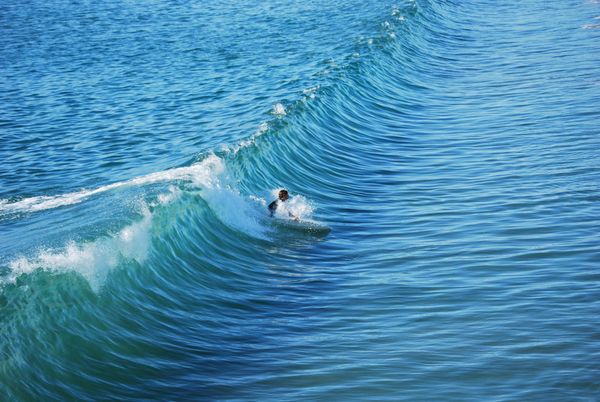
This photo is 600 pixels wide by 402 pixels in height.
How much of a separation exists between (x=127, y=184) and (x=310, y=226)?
15.4 feet

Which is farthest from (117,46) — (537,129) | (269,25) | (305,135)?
(537,129)

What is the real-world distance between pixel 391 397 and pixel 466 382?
3.36 feet

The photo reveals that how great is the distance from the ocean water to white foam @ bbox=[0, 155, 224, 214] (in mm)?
103

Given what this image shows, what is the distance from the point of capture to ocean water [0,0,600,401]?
1266cm

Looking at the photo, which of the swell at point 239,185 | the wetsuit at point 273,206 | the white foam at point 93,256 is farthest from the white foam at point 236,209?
the white foam at point 93,256

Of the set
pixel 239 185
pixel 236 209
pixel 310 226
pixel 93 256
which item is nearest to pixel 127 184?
pixel 239 185

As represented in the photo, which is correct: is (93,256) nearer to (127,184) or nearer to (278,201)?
(278,201)

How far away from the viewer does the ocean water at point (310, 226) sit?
41.5 feet

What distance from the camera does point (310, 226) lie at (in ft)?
60.1

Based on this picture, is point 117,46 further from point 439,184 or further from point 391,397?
point 391,397

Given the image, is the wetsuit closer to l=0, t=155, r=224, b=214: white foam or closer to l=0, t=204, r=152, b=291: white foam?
l=0, t=155, r=224, b=214: white foam

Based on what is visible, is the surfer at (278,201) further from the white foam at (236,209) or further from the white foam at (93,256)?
the white foam at (93,256)

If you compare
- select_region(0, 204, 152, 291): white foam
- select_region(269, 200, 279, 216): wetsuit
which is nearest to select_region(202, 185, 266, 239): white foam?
select_region(269, 200, 279, 216): wetsuit

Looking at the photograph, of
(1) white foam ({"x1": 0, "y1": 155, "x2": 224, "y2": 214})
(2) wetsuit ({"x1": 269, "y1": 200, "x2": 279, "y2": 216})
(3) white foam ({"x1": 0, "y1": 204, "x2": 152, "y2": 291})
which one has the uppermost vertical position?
(1) white foam ({"x1": 0, "y1": 155, "x2": 224, "y2": 214})
